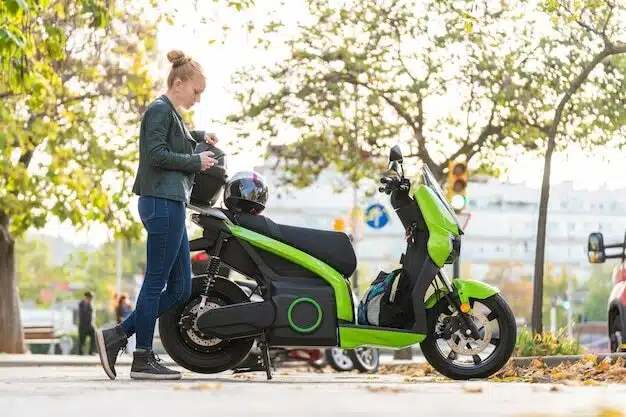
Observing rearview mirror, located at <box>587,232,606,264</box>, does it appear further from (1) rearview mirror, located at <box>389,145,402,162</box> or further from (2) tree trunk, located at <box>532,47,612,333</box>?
(1) rearview mirror, located at <box>389,145,402,162</box>

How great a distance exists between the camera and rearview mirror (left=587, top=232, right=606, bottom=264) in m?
14.0

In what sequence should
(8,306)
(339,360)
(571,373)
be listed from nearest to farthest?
(571,373)
(339,360)
(8,306)

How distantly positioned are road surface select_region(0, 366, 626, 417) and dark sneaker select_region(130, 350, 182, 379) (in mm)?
502

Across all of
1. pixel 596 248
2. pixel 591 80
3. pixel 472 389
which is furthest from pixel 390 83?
pixel 472 389

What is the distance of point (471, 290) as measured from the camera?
9.60 metres

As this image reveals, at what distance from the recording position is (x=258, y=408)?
6.08m

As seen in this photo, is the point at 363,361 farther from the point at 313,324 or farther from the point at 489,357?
the point at 313,324

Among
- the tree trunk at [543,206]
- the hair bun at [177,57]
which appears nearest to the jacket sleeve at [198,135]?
the hair bun at [177,57]

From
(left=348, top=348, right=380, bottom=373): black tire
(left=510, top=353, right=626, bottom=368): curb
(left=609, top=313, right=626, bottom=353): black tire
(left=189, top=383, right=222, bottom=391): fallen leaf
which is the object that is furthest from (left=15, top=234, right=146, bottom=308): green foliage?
(left=189, top=383, right=222, bottom=391): fallen leaf

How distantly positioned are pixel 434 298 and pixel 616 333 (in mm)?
4575

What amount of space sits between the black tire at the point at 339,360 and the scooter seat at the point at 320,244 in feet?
27.1

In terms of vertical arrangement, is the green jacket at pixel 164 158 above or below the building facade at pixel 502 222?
below

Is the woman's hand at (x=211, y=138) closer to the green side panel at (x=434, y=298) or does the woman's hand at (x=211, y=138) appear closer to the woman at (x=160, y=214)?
the woman at (x=160, y=214)

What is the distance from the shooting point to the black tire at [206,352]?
374 inches
